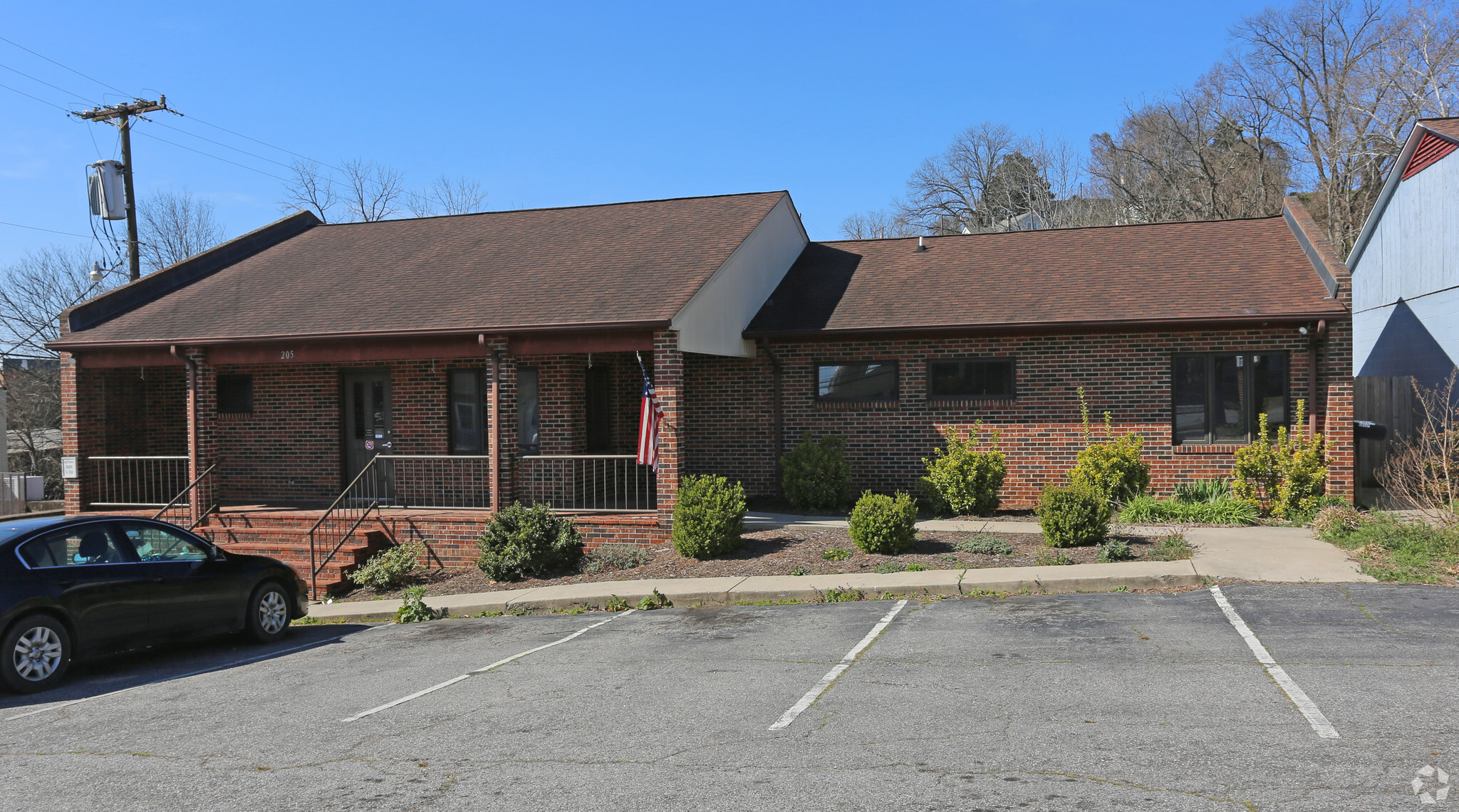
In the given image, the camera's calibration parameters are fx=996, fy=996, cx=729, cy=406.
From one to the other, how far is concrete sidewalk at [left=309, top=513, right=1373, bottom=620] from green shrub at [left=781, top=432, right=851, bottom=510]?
4134 mm

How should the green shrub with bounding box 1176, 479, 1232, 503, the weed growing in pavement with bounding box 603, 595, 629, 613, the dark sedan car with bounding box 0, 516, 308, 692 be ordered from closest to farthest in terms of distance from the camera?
the dark sedan car with bounding box 0, 516, 308, 692
the weed growing in pavement with bounding box 603, 595, 629, 613
the green shrub with bounding box 1176, 479, 1232, 503

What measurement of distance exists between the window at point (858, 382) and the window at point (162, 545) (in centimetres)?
987

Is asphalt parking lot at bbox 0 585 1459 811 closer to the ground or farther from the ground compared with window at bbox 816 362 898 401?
closer to the ground

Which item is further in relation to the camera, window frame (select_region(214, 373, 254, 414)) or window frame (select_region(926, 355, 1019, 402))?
window frame (select_region(214, 373, 254, 414))

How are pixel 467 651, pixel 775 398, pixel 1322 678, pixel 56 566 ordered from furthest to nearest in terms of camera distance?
pixel 775 398, pixel 467 651, pixel 56 566, pixel 1322 678

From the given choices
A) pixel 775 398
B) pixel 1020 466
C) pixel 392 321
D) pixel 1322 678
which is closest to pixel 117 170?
pixel 392 321

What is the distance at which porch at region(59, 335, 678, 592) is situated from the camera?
49.0ft

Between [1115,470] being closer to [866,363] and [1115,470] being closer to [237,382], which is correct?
[866,363]

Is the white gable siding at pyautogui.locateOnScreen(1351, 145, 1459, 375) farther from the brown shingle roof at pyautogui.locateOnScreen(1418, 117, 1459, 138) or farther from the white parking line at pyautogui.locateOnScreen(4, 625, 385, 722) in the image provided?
the white parking line at pyautogui.locateOnScreen(4, 625, 385, 722)

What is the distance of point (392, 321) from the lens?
50.0ft

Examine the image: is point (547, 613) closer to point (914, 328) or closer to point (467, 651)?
point (467, 651)

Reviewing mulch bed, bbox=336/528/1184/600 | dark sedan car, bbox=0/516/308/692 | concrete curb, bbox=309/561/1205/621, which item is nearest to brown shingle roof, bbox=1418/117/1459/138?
mulch bed, bbox=336/528/1184/600

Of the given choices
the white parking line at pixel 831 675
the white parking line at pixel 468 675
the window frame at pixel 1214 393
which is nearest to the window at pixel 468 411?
the white parking line at pixel 468 675

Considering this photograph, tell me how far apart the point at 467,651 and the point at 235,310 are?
1055 cm
